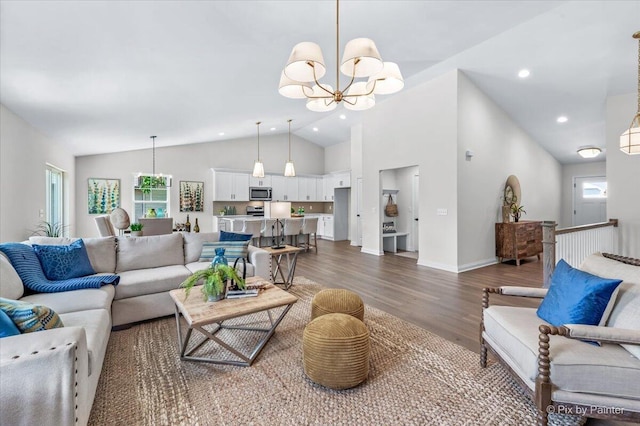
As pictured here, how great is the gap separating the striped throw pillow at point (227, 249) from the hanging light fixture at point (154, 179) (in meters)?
4.54

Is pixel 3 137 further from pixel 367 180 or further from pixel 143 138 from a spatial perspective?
pixel 367 180

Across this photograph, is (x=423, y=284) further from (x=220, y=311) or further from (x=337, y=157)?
(x=337, y=157)

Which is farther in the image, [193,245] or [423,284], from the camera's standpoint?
[423,284]

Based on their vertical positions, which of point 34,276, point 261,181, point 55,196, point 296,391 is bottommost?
point 296,391

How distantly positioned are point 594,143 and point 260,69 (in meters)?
7.86

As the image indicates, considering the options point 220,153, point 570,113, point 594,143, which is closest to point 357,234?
point 220,153

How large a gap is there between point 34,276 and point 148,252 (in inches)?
42.1

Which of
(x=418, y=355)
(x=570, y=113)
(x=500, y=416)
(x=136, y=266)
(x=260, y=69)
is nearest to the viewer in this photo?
(x=500, y=416)

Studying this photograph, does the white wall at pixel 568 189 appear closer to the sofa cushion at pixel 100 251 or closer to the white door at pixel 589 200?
the white door at pixel 589 200

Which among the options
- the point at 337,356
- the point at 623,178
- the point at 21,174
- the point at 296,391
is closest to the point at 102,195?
the point at 21,174

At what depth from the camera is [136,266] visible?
3.45 m

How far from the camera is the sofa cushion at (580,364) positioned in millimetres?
1431

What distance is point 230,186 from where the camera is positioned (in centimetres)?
877

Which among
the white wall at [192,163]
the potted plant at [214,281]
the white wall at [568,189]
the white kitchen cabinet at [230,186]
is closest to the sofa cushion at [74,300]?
the potted plant at [214,281]
